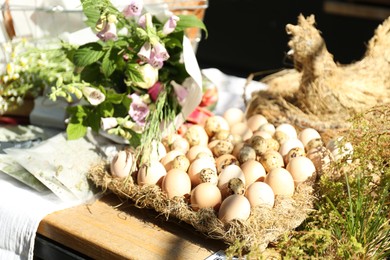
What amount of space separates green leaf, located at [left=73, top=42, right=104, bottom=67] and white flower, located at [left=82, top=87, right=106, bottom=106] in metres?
0.05

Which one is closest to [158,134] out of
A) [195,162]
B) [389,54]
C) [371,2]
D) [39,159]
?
[195,162]

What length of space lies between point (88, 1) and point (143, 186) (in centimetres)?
38

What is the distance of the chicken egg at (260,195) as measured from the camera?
3.54 ft

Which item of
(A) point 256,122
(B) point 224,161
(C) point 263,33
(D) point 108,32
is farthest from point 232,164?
(C) point 263,33

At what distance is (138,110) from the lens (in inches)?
51.2

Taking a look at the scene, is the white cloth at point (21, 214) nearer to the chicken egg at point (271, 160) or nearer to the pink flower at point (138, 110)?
the pink flower at point (138, 110)

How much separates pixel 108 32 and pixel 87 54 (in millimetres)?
88

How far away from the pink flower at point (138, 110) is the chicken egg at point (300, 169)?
32 cm

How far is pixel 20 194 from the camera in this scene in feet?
3.95

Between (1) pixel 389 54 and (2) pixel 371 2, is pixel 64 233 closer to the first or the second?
(1) pixel 389 54

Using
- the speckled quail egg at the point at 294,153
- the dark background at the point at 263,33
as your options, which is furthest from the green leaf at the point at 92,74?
the dark background at the point at 263,33

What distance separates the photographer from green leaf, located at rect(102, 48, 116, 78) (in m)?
1.27

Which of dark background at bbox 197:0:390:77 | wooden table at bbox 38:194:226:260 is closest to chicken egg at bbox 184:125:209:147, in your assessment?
wooden table at bbox 38:194:226:260

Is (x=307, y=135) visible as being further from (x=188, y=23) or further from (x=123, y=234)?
(x=123, y=234)
